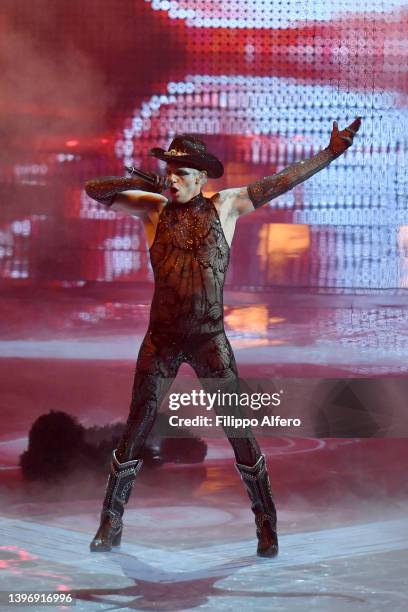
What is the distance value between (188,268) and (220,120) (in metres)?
1.49

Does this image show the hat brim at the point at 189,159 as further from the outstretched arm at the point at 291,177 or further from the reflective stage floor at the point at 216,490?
the reflective stage floor at the point at 216,490

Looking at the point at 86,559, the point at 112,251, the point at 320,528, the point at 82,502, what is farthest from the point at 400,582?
the point at 112,251

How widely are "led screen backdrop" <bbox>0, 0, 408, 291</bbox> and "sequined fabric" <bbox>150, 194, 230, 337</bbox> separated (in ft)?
4.31

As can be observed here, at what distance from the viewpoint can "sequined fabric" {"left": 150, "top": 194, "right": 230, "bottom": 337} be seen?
392 centimetres

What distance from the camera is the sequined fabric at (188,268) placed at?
392 cm

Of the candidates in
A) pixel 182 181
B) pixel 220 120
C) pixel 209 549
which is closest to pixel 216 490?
pixel 209 549

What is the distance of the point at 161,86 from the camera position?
17.1 feet

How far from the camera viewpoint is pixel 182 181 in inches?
154

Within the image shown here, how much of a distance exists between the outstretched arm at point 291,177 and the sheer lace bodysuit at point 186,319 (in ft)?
0.38

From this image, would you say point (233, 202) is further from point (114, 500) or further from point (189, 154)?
point (114, 500)

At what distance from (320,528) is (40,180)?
229 cm

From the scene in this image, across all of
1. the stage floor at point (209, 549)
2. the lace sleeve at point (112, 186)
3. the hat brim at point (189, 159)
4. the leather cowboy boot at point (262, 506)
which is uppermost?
the hat brim at point (189, 159)

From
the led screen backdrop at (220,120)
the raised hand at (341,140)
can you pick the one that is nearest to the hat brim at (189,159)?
the raised hand at (341,140)

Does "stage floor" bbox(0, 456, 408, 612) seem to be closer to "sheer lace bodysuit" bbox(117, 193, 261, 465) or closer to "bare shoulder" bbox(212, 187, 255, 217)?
"sheer lace bodysuit" bbox(117, 193, 261, 465)
